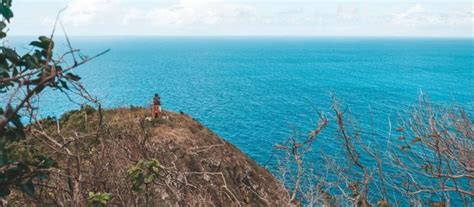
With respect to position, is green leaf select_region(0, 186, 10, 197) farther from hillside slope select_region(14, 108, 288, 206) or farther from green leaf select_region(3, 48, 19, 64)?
green leaf select_region(3, 48, 19, 64)

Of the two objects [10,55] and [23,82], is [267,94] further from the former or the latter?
[23,82]

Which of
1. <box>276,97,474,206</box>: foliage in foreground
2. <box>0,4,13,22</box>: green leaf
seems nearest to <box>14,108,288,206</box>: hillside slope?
<box>276,97,474,206</box>: foliage in foreground

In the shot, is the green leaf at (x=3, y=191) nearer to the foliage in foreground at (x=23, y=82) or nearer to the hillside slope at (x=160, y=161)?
the foliage in foreground at (x=23, y=82)

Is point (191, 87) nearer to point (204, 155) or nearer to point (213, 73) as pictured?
point (213, 73)

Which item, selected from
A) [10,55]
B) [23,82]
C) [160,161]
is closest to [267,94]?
[160,161]

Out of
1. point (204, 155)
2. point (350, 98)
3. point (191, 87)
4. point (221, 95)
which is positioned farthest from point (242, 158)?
point (191, 87)

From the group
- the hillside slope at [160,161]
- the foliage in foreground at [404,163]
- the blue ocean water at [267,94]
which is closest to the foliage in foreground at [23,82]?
the hillside slope at [160,161]

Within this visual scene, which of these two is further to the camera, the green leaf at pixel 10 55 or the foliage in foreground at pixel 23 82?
the green leaf at pixel 10 55

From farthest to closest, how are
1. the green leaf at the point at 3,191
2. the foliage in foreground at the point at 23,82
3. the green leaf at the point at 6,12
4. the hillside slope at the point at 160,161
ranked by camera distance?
the hillside slope at the point at 160,161, the green leaf at the point at 3,191, the green leaf at the point at 6,12, the foliage in foreground at the point at 23,82
